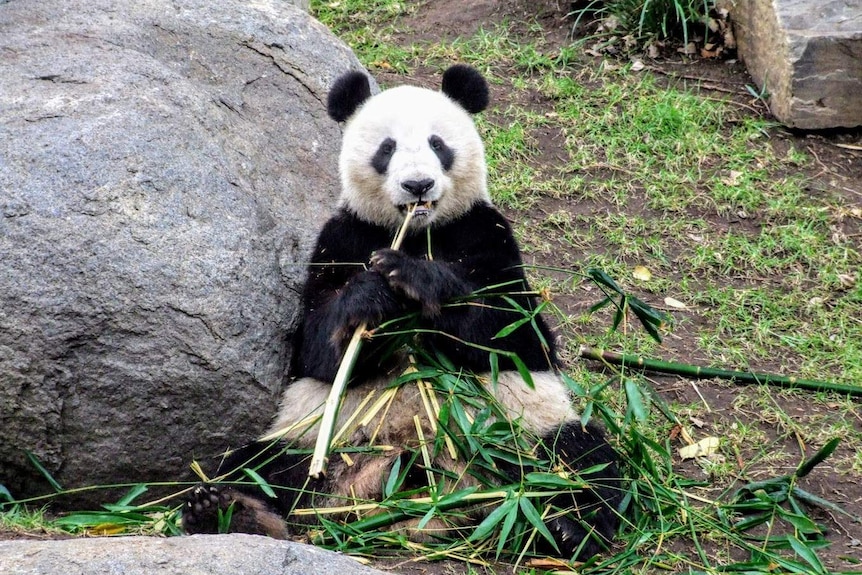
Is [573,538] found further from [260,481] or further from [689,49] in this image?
[689,49]

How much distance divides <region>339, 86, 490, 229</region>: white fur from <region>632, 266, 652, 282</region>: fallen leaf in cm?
208

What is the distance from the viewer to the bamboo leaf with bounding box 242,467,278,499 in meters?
4.46

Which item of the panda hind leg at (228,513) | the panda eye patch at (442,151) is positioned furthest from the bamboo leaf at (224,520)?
the panda eye patch at (442,151)

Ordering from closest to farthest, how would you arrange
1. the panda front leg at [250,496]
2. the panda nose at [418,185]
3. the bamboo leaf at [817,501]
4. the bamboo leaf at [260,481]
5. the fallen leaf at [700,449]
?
the panda front leg at [250,496] < the bamboo leaf at [260,481] < the panda nose at [418,185] < the bamboo leaf at [817,501] < the fallen leaf at [700,449]

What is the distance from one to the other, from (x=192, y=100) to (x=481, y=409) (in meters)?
2.32

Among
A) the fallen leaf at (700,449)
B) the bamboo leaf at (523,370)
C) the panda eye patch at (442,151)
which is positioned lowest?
the fallen leaf at (700,449)

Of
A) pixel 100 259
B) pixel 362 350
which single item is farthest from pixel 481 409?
pixel 100 259

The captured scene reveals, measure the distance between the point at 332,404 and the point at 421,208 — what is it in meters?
1.06

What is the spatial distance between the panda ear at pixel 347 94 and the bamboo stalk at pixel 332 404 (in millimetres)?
1454

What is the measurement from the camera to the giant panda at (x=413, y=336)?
459 cm

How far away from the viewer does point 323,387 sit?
4.95 metres

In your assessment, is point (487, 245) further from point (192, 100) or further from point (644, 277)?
point (644, 277)

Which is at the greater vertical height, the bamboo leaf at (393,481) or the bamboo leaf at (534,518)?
the bamboo leaf at (393,481)

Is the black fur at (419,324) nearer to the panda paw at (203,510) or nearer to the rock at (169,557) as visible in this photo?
the panda paw at (203,510)
